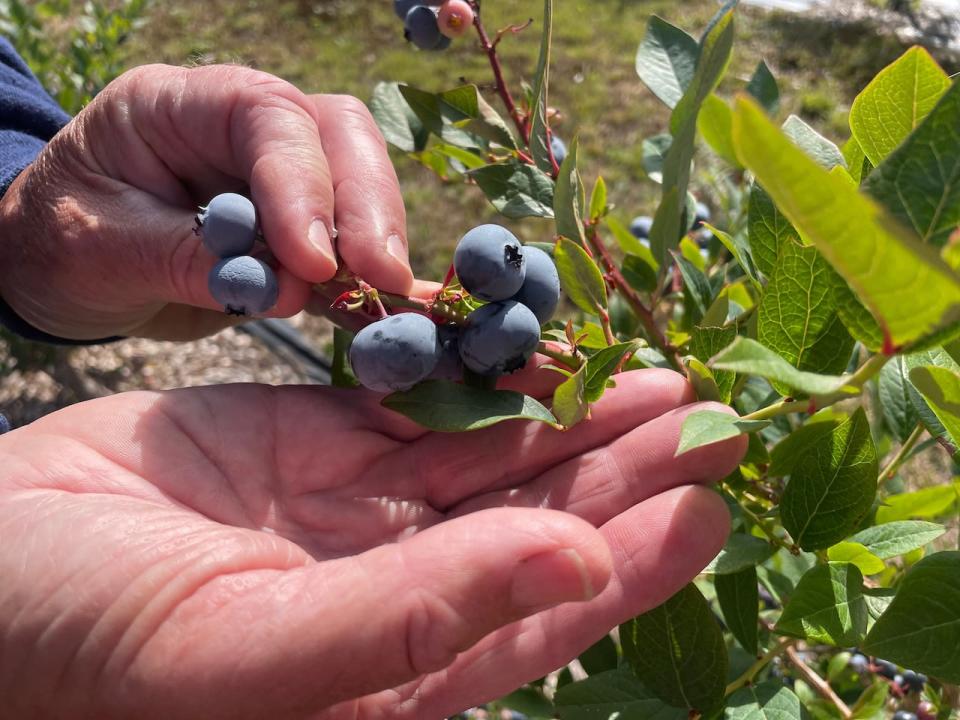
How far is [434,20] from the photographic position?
49.2 inches

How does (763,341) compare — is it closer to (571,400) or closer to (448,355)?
(571,400)

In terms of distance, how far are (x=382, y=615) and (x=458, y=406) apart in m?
0.24

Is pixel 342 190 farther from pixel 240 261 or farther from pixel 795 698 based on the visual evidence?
pixel 795 698

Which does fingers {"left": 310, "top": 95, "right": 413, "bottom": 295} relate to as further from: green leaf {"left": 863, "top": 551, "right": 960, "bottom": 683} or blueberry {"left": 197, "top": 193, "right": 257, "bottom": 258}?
green leaf {"left": 863, "top": 551, "right": 960, "bottom": 683}

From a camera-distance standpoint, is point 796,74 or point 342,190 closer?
point 342,190

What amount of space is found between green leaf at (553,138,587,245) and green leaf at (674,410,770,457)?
300 mm

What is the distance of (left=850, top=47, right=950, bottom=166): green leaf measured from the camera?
27.0 inches

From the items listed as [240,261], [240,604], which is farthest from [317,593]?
[240,261]

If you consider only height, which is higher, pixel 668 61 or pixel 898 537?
pixel 668 61

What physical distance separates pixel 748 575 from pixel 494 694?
0.35m

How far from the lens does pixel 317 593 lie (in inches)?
31.0

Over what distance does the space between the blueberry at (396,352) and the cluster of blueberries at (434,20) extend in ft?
1.79

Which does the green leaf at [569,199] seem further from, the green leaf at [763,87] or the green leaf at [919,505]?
the green leaf at [919,505]

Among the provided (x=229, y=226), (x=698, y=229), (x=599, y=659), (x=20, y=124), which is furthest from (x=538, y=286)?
(x=20, y=124)
